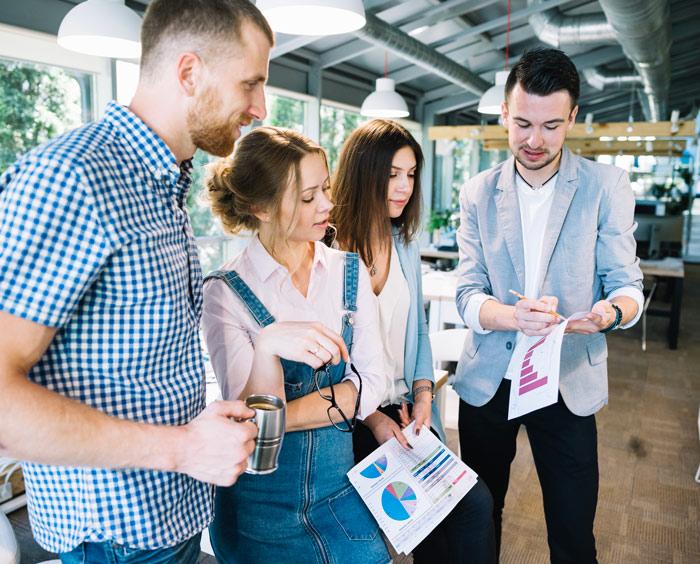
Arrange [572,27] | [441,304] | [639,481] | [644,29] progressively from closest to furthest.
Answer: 1. [639,481]
2. [441,304]
3. [644,29]
4. [572,27]

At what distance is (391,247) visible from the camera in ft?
6.72

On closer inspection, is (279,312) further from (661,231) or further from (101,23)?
(661,231)

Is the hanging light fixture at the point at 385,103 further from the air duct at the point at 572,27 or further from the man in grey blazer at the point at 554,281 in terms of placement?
the air duct at the point at 572,27

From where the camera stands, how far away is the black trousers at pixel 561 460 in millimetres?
1739

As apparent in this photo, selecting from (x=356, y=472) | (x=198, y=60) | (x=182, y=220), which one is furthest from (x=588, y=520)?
(x=198, y=60)

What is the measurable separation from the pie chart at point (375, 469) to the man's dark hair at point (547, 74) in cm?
119

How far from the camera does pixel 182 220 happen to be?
1.07 meters

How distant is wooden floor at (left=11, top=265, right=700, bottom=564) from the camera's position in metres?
2.62

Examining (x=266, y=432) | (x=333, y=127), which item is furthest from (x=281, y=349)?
(x=333, y=127)

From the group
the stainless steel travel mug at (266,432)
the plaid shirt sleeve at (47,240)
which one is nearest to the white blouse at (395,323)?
the stainless steel travel mug at (266,432)

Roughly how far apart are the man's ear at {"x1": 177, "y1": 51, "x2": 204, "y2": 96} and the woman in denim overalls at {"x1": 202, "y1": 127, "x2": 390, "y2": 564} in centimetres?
50

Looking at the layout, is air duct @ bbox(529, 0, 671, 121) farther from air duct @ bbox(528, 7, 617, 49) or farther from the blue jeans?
the blue jeans

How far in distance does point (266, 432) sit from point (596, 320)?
1032 mm

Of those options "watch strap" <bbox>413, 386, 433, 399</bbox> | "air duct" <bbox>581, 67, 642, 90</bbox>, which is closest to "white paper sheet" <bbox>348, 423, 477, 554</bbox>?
Answer: "watch strap" <bbox>413, 386, 433, 399</bbox>
